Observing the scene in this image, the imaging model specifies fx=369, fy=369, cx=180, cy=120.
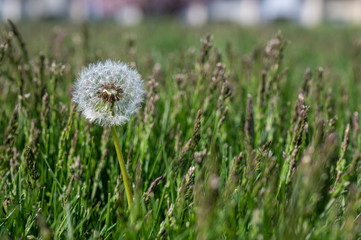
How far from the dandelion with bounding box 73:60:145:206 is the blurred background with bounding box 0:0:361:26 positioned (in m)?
27.7

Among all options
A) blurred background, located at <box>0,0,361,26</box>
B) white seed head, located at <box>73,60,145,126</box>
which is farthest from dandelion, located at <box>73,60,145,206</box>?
blurred background, located at <box>0,0,361,26</box>

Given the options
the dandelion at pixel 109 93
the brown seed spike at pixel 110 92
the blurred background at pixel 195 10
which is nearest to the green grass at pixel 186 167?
the dandelion at pixel 109 93

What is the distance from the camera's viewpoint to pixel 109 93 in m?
1.36

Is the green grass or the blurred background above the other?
the blurred background

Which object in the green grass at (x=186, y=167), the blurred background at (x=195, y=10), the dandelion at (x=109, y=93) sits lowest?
the green grass at (x=186, y=167)

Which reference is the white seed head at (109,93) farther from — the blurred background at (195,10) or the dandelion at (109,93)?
the blurred background at (195,10)

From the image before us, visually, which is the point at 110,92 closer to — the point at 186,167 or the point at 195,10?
the point at 186,167

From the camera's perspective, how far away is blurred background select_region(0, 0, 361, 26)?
37.7 metres

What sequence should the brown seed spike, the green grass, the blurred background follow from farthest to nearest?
the blurred background, the brown seed spike, the green grass

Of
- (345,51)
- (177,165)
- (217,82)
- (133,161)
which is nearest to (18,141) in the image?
(133,161)

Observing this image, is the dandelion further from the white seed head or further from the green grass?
the green grass

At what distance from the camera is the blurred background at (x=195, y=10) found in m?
37.7

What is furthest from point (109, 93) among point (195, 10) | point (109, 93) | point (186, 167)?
point (195, 10)

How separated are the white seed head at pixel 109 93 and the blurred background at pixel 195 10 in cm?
2774
